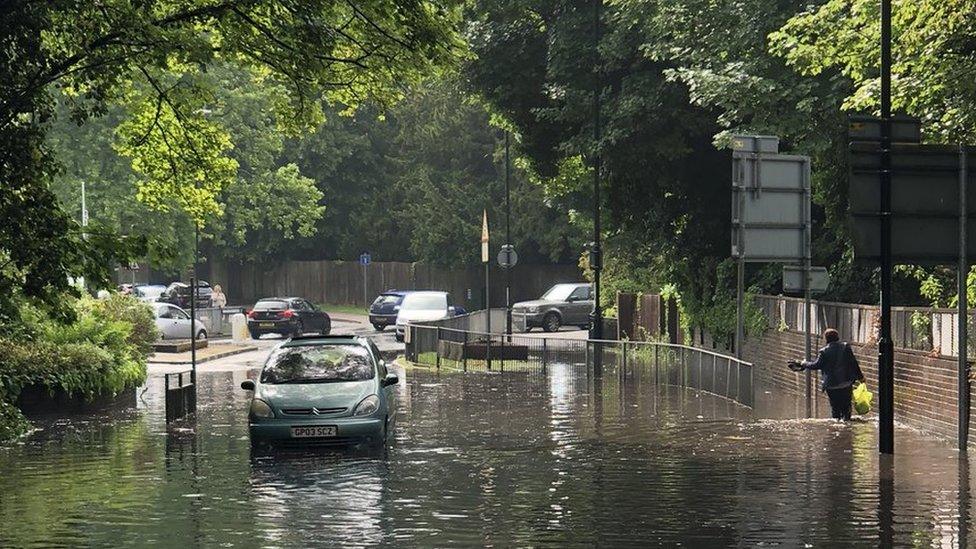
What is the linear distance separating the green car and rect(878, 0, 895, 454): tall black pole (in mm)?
6036

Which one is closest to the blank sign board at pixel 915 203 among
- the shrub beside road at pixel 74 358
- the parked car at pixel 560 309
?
the shrub beside road at pixel 74 358

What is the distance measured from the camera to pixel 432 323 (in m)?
43.2

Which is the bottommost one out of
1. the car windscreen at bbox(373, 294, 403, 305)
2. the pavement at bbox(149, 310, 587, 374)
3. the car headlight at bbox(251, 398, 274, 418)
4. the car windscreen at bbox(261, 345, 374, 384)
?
the pavement at bbox(149, 310, 587, 374)

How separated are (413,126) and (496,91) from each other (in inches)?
1417

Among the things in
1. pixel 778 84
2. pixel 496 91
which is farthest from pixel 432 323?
pixel 778 84

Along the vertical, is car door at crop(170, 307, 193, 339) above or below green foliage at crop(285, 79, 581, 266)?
below

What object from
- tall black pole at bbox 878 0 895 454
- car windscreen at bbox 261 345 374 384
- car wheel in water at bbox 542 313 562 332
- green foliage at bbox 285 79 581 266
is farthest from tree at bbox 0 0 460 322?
green foliage at bbox 285 79 581 266

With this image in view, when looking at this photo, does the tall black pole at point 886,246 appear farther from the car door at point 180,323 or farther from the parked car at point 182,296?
the parked car at point 182,296

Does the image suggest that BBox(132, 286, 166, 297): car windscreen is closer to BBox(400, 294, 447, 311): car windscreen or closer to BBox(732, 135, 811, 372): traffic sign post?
BBox(400, 294, 447, 311): car windscreen

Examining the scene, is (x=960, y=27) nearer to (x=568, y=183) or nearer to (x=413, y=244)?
(x=568, y=183)

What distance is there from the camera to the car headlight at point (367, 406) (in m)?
20.2

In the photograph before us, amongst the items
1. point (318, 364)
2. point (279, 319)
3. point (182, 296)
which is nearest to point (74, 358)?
point (318, 364)

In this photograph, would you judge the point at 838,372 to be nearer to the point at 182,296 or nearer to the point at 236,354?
the point at 236,354

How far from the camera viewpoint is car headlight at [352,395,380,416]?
20250mm
